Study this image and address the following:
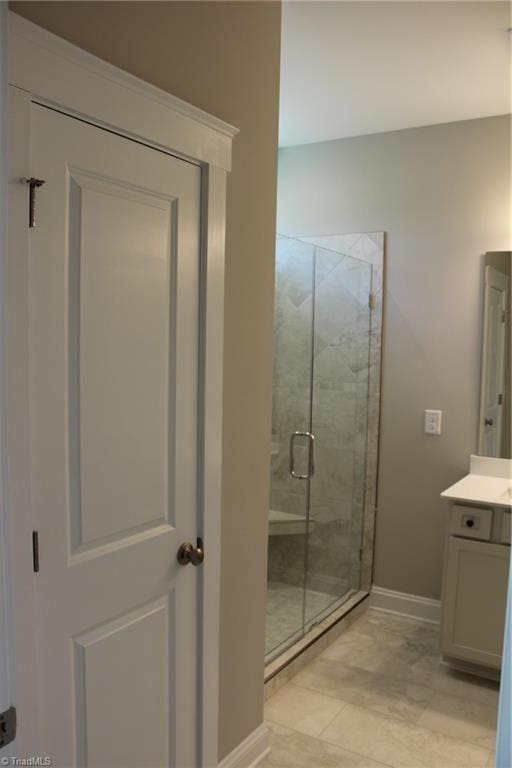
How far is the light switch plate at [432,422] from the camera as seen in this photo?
351 cm

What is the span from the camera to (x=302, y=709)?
2.71 meters

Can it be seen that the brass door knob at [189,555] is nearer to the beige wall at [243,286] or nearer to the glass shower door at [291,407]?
the beige wall at [243,286]

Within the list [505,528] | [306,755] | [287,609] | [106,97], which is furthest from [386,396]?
[106,97]

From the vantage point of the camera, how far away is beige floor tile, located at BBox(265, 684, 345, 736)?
8.54 ft

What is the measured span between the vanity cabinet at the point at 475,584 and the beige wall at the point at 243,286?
1.07 m

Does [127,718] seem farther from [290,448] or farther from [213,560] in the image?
[290,448]

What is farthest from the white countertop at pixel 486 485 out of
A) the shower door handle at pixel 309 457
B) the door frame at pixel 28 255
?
the door frame at pixel 28 255

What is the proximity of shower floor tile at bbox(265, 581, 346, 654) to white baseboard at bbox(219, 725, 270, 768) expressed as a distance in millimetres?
604

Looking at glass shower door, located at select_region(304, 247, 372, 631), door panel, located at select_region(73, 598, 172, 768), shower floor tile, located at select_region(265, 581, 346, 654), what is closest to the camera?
door panel, located at select_region(73, 598, 172, 768)

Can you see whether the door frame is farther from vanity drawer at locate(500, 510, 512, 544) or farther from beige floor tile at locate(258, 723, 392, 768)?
vanity drawer at locate(500, 510, 512, 544)

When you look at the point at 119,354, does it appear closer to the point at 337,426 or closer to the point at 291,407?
the point at 291,407

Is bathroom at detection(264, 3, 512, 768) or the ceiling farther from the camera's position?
bathroom at detection(264, 3, 512, 768)

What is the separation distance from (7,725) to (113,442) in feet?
2.26

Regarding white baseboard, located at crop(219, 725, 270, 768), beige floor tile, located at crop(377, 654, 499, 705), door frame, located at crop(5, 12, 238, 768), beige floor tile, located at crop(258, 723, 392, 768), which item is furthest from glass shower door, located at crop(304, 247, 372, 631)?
door frame, located at crop(5, 12, 238, 768)
